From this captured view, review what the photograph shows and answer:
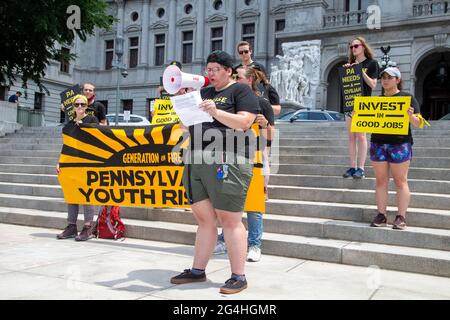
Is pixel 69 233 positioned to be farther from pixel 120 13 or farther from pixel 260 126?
pixel 120 13

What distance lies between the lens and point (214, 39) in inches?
1555

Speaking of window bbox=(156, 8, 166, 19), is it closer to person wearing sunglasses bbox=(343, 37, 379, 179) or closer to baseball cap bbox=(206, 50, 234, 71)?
person wearing sunglasses bbox=(343, 37, 379, 179)

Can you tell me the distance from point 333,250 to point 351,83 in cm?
273

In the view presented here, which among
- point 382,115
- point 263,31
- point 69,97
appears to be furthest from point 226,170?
point 263,31

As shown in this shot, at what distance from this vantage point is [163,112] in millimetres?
8320

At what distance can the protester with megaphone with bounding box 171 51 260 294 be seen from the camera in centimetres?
397

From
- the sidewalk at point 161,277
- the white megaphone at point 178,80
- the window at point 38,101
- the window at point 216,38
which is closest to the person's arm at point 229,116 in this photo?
the white megaphone at point 178,80

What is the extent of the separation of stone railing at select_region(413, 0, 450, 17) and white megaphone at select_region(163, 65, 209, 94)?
25248mm

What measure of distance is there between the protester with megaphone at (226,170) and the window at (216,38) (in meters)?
36.2

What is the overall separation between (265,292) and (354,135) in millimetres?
3477

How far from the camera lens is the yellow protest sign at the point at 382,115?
5617mm

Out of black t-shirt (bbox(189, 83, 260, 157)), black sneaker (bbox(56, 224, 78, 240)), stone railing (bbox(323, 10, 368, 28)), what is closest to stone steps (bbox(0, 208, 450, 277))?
black sneaker (bbox(56, 224, 78, 240))
